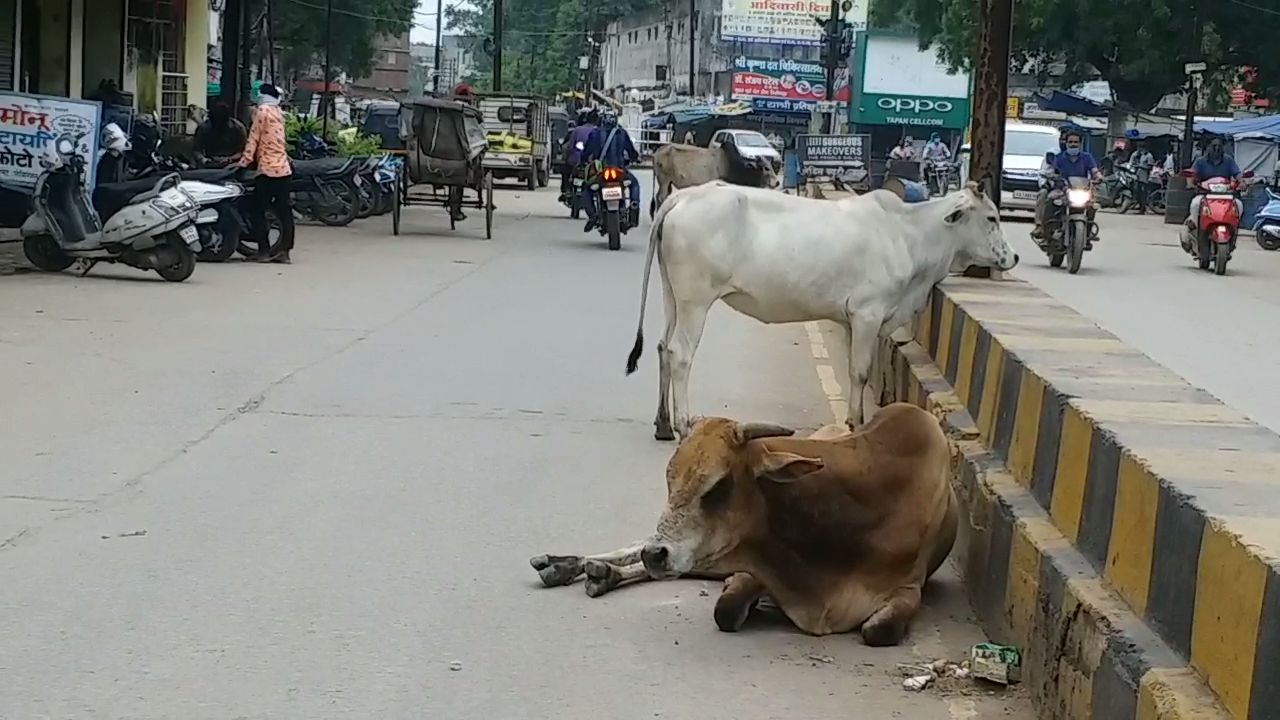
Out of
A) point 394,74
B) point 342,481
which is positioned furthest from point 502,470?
point 394,74

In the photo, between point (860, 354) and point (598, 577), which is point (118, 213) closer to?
point (860, 354)

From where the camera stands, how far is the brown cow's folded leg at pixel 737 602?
5.51 meters

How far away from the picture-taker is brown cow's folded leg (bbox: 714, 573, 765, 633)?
5.51m

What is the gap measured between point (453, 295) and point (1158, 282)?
9250mm

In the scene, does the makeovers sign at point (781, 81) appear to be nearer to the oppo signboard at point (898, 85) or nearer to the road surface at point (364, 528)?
the oppo signboard at point (898, 85)

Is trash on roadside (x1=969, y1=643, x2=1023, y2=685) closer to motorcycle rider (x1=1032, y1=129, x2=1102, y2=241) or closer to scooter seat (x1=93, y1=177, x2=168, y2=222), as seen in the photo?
scooter seat (x1=93, y1=177, x2=168, y2=222)

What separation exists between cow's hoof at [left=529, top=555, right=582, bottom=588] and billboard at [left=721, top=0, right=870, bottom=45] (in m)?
69.3

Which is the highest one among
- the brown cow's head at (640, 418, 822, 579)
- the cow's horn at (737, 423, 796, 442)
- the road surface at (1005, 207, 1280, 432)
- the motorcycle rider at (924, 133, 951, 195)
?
the motorcycle rider at (924, 133, 951, 195)

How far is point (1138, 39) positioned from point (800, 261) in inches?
1461

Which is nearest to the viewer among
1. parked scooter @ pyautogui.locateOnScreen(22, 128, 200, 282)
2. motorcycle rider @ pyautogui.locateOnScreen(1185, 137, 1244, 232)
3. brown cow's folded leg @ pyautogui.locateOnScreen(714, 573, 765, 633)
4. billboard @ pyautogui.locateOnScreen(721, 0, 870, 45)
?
brown cow's folded leg @ pyautogui.locateOnScreen(714, 573, 765, 633)

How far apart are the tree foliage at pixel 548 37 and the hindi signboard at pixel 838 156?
163 ft

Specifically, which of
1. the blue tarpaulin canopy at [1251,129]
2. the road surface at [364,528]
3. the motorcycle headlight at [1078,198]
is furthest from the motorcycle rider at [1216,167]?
the road surface at [364,528]

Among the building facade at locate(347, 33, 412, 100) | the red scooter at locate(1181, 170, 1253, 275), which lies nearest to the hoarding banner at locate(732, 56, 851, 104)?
the building facade at locate(347, 33, 412, 100)

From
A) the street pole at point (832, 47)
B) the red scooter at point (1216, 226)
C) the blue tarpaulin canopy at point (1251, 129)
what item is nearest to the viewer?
the red scooter at point (1216, 226)
